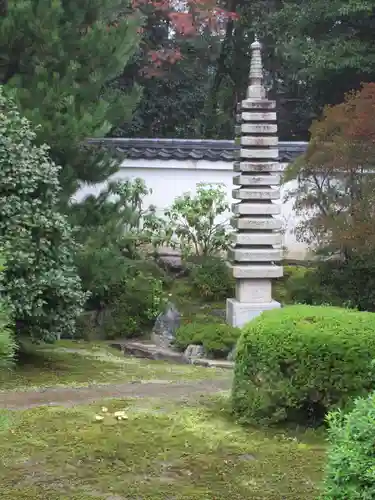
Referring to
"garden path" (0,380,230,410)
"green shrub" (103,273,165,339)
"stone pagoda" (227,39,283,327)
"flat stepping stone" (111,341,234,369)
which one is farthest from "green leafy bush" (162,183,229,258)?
"garden path" (0,380,230,410)

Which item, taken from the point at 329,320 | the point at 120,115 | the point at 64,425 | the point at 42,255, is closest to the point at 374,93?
the point at 120,115

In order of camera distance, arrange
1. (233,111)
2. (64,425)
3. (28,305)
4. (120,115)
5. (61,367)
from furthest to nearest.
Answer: (233,111) < (120,115) < (61,367) < (28,305) < (64,425)

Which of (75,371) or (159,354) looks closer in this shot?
(75,371)

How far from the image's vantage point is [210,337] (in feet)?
35.3

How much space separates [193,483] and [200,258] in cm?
970

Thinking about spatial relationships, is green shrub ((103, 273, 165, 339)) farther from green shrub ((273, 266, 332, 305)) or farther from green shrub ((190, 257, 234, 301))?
green shrub ((273, 266, 332, 305))

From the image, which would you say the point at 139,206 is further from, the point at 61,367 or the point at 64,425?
the point at 64,425

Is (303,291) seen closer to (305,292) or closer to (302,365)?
(305,292)

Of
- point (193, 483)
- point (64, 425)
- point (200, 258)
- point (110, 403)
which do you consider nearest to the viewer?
point (193, 483)

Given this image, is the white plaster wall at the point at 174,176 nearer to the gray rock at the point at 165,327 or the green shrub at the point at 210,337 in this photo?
the gray rock at the point at 165,327

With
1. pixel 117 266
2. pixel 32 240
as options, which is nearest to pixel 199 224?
pixel 117 266

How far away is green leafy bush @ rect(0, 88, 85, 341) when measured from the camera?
23.4 ft

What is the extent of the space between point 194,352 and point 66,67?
4.35 meters

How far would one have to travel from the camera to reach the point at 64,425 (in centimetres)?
490
